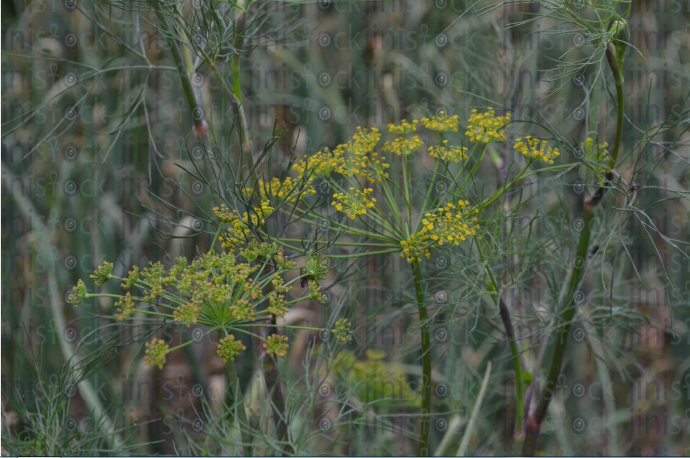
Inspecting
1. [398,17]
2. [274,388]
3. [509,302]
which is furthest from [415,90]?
[274,388]

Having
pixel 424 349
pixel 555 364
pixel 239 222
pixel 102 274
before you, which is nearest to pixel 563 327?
pixel 555 364

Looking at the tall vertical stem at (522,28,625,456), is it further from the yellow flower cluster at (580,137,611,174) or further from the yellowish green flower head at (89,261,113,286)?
the yellowish green flower head at (89,261,113,286)

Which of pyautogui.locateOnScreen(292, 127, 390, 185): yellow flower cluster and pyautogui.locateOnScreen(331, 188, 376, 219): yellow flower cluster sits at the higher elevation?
pyautogui.locateOnScreen(292, 127, 390, 185): yellow flower cluster

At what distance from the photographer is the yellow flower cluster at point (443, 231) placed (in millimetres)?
491

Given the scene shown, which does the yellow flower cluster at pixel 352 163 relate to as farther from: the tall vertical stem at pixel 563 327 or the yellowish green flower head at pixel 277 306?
the tall vertical stem at pixel 563 327

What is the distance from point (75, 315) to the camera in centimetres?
94

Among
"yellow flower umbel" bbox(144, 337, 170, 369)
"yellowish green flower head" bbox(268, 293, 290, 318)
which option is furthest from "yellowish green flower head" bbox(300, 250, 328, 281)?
"yellow flower umbel" bbox(144, 337, 170, 369)

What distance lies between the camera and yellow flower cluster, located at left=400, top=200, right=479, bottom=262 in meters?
0.49

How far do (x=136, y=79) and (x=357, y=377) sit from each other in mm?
688

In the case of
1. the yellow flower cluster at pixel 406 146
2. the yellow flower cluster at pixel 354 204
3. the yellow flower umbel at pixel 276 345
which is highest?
the yellow flower cluster at pixel 406 146

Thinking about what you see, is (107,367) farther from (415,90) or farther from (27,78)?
(415,90)

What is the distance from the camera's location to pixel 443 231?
50cm

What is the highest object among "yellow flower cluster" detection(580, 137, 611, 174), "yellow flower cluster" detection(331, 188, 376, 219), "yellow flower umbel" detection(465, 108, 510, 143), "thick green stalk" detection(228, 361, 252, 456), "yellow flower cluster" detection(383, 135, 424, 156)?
"yellow flower umbel" detection(465, 108, 510, 143)

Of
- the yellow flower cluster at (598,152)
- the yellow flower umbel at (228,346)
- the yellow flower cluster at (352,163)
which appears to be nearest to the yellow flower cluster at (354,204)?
the yellow flower cluster at (352,163)
